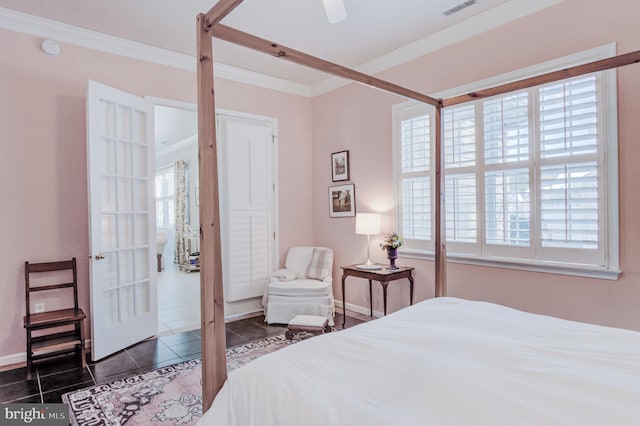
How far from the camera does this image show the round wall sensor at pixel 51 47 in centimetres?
320

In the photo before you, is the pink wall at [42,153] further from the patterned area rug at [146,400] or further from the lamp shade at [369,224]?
the lamp shade at [369,224]

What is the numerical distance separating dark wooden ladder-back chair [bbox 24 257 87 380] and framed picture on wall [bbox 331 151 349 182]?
114 inches

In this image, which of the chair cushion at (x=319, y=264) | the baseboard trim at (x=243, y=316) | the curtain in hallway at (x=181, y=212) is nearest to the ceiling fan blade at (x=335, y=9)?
the chair cushion at (x=319, y=264)

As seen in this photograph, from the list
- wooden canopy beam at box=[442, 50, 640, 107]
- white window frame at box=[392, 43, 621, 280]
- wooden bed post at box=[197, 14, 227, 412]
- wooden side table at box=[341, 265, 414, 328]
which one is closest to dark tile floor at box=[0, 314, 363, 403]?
wooden side table at box=[341, 265, 414, 328]

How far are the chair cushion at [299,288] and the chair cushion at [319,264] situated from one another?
0.24m

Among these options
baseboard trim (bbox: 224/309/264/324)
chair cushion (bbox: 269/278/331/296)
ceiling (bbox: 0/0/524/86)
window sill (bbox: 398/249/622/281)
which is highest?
ceiling (bbox: 0/0/524/86)

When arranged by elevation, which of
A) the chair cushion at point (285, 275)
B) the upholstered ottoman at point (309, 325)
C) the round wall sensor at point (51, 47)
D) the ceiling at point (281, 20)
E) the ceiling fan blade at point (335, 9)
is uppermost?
the ceiling at point (281, 20)

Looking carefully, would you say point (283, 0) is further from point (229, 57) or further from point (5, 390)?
point (5, 390)

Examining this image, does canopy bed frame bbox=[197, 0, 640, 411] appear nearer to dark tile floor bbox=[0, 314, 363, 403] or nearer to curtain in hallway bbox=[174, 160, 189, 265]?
dark tile floor bbox=[0, 314, 363, 403]

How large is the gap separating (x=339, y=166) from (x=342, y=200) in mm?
426

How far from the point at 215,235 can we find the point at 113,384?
1.88 metres

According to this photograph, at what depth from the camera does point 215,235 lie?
5.34 feet
